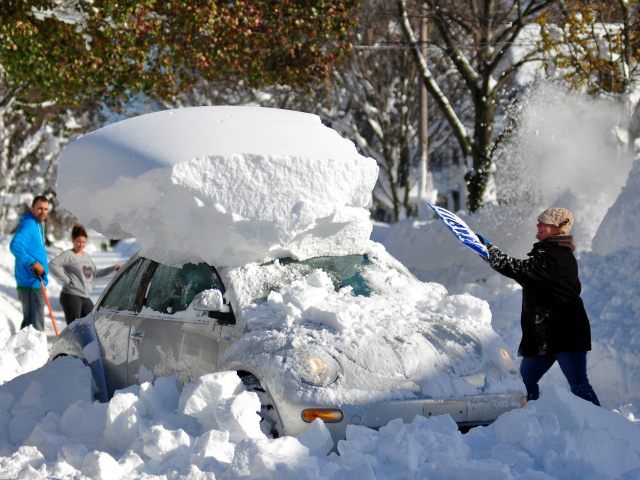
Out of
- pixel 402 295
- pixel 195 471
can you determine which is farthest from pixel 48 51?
pixel 195 471

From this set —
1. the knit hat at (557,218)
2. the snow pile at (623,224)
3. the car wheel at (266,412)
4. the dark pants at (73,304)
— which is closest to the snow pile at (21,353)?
the dark pants at (73,304)

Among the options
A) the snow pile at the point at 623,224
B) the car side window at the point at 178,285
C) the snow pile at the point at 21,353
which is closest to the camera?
the car side window at the point at 178,285

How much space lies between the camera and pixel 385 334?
16.3 ft

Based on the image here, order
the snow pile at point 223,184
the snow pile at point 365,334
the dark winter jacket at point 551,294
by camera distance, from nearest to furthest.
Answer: the snow pile at point 365,334 → the snow pile at point 223,184 → the dark winter jacket at point 551,294

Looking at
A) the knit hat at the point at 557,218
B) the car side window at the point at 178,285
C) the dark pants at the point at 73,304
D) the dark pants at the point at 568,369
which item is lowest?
the dark pants at the point at 73,304

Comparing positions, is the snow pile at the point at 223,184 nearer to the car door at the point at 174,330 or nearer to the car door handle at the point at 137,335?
the car door at the point at 174,330

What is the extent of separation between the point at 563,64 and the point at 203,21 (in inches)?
223

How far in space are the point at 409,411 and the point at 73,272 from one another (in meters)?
6.46

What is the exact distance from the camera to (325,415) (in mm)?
4586

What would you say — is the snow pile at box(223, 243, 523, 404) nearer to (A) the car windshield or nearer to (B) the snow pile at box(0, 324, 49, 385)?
(A) the car windshield

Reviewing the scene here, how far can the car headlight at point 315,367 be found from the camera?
15.2 ft

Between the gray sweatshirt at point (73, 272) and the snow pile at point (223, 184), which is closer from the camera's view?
the snow pile at point (223, 184)

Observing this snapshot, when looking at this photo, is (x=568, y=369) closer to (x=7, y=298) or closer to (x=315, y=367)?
(x=315, y=367)

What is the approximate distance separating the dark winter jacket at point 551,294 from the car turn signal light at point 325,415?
5.61 feet
